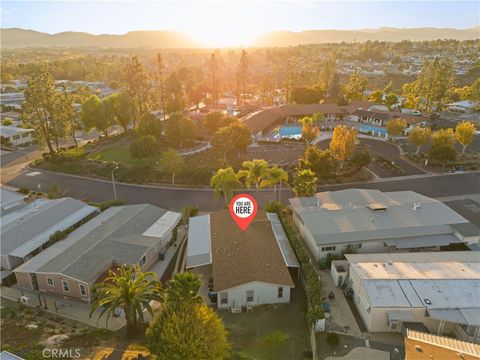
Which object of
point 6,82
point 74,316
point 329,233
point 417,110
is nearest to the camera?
point 74,316

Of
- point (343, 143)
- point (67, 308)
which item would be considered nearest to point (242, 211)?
point (67, 308)

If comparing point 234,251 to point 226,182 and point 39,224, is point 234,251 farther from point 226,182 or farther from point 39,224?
point 39,224

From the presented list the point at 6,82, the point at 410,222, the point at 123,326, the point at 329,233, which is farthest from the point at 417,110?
the point at 6,82

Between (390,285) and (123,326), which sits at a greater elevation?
(390,285)

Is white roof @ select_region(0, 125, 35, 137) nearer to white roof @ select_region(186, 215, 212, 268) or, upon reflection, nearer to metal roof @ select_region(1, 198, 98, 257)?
metal roof @ select_region(1, 198, 98, 257)

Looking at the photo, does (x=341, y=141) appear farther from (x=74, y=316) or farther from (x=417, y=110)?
(x=417, y=110)

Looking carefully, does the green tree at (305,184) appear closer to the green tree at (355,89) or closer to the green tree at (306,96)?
the green tree at (306,96)
